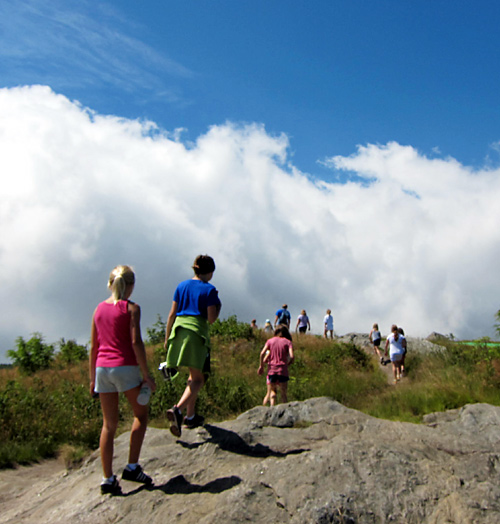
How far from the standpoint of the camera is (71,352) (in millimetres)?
24062

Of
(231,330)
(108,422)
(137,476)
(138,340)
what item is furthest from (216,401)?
(231,330)

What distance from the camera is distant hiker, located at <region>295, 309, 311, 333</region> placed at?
23344mm

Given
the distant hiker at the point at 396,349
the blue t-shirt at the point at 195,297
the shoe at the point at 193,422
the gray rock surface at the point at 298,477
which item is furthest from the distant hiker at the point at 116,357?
the distant hiker at the point at 396,349

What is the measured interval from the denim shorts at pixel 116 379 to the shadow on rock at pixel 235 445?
1.37m

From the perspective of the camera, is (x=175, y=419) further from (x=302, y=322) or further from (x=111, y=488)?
(x=302, y=322)

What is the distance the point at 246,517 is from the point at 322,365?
44.1ft

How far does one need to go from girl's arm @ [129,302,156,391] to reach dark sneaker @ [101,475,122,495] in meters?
0.94

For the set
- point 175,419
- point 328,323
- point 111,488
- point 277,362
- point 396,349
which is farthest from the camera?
point 328,323

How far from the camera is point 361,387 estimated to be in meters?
11.4

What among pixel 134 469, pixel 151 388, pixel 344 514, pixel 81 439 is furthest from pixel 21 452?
pixel 344 514

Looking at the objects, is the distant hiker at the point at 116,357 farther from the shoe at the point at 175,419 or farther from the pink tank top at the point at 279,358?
the pink tank top at the point at 279,358

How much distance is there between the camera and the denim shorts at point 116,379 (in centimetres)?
409

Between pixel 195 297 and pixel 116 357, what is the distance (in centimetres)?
116

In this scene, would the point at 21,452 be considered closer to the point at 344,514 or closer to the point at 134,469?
the point at 134,469
